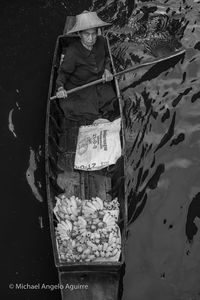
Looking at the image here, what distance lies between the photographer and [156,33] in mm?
11609

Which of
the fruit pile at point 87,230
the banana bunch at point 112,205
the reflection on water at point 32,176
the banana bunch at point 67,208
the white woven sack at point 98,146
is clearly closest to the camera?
the fruit pile at point 87,230

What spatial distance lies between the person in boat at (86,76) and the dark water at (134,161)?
74cm

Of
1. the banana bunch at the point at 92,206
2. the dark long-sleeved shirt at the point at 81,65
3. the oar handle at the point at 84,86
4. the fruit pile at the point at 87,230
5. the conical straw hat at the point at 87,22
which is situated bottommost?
the fruit pile at the point at 87,230

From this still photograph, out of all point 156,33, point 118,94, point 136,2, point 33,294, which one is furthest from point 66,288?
point 136,2

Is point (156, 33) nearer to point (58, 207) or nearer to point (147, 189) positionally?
point (147, 189)

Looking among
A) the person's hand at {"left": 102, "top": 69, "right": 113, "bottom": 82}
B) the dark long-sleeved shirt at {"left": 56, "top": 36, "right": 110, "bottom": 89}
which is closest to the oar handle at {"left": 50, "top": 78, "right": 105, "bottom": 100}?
the person's hand at {"left": 102, "top": 69, "right": 113, "bottom": 82}

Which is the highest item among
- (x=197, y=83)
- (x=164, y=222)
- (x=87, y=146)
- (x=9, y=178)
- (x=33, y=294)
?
(x=197, y=83)

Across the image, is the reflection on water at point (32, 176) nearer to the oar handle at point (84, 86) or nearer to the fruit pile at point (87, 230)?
the fruit pile at point (87, 230)

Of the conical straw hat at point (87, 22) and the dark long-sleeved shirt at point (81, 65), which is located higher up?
the conical straw hat at point (87, 22)

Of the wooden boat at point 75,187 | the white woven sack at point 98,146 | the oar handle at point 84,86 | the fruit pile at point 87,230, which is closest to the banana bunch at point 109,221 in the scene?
the fruit pile at point 87,230

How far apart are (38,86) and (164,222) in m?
4.06

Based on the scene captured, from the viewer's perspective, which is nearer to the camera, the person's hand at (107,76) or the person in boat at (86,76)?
the person in boat at (86,76)

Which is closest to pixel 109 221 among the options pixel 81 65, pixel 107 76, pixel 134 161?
pixel 134 161

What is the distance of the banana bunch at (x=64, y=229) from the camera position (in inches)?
307
